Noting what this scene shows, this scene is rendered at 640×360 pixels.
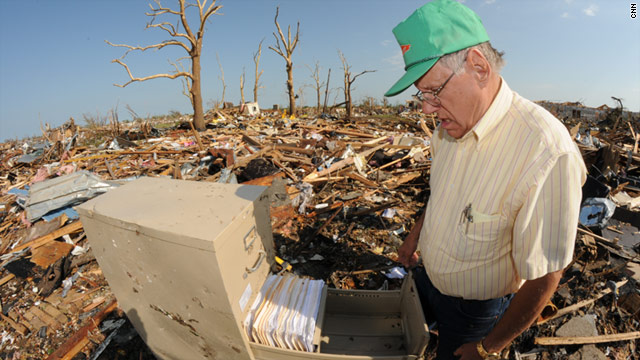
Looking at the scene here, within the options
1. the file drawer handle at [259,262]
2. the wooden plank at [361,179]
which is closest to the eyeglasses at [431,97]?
the file drawer handle at [259,262]

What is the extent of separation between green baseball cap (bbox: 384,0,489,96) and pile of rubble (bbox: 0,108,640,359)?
1.53m

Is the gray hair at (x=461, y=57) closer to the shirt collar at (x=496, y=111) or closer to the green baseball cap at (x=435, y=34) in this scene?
the green baseball cap at (x=435, y=34)

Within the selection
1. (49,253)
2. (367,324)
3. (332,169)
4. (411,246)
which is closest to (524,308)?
(411,246)

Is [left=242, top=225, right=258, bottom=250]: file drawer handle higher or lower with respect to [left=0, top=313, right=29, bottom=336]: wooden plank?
higher

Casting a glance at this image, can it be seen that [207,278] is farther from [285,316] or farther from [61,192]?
[61,192]

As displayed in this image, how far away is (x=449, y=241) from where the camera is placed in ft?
4.64

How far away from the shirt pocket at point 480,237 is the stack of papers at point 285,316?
0.90 metres

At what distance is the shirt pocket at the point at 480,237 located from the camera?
1209 millimetres

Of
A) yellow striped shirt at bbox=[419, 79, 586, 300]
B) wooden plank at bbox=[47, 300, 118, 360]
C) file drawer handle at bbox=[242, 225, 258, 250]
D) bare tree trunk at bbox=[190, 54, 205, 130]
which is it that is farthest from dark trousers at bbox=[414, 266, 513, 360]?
bare tree trunk at bbox=[190, 54, 205, 130]

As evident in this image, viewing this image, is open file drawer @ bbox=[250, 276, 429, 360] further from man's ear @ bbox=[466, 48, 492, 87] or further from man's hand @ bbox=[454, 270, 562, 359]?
man's ear @ bbox=[466, 48, 492, 87]

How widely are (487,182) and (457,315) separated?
884 mm

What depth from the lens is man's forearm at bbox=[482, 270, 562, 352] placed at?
1139 millimetres

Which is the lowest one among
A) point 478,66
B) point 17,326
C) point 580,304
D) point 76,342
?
point 17,326

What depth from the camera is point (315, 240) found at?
3.92 m
